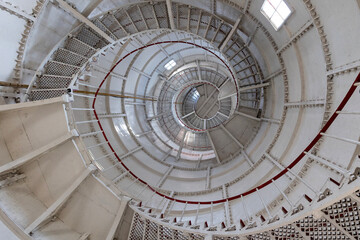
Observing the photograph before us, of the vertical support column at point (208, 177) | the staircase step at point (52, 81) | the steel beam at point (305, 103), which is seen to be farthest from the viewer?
the vertical support column at point (208, 177)

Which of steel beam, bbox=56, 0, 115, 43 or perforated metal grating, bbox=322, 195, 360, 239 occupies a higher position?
steel beam, bbox=56, 0, 115, 43

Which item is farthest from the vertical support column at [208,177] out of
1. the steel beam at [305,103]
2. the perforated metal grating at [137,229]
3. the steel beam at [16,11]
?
the steel beam at [16,11]

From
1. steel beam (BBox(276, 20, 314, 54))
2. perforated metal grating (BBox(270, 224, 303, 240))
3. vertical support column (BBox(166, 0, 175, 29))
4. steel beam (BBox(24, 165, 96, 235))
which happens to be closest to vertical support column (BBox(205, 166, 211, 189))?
steel beam (BBox(24, 165, 96, 235))

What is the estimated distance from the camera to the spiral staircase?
180 inches

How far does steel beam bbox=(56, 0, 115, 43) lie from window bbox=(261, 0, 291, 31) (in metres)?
5.34

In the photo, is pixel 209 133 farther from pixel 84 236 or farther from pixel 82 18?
pixel 82 18

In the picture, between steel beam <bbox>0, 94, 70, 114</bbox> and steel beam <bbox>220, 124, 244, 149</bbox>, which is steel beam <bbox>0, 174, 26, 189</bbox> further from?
steel beam <bbox>220, 124, 244, 149</bbox>

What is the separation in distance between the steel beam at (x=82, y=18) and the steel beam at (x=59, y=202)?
455cm

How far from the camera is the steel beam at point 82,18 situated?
6289 mm

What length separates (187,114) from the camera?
53.8 ft

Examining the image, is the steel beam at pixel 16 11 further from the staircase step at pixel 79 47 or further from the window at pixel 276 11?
the window at pixel 276 11

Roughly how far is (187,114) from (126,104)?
6145 millimetres

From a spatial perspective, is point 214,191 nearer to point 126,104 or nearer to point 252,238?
point 252,238

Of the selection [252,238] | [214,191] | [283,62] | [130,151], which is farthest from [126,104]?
[252,238]
